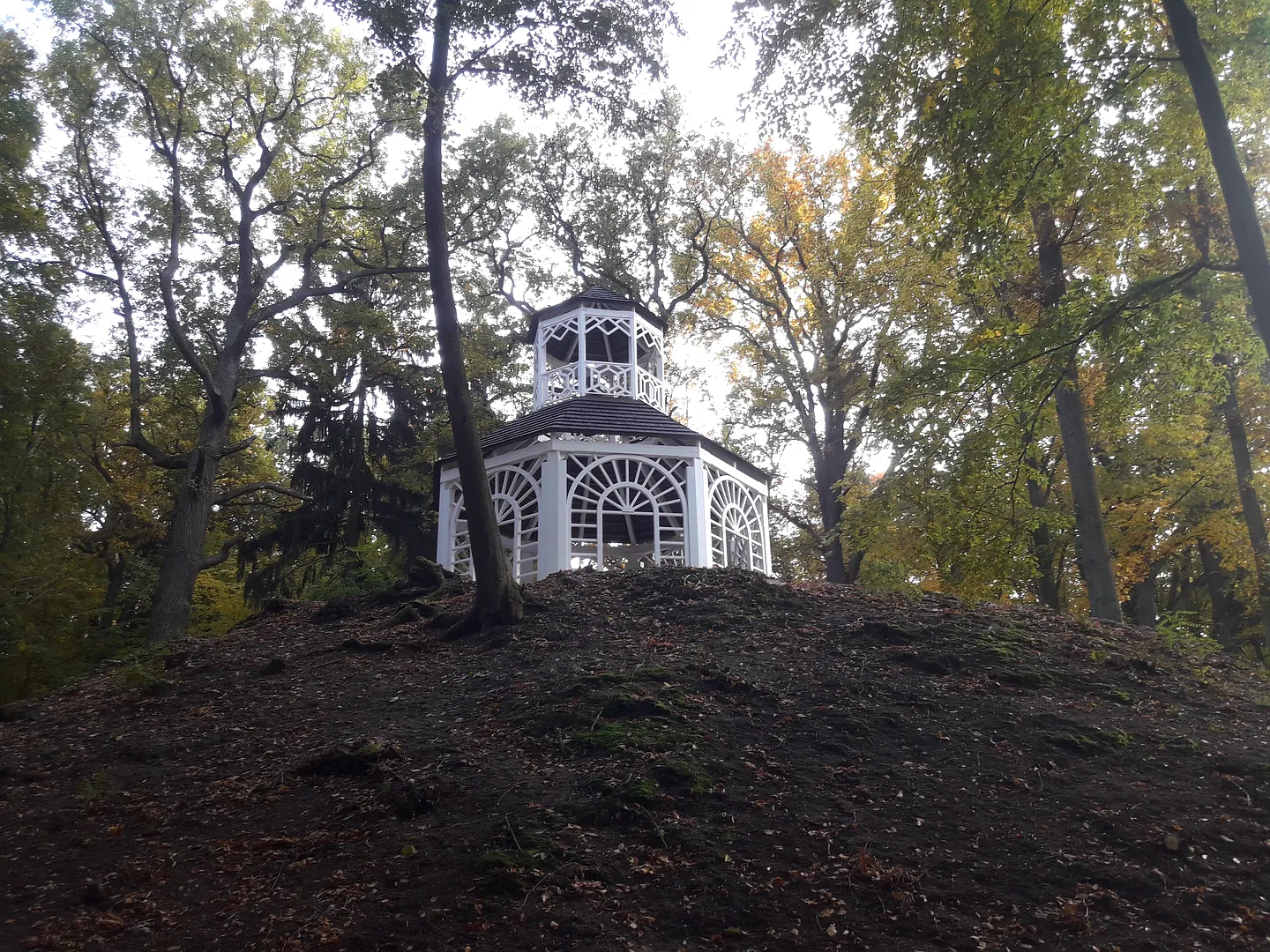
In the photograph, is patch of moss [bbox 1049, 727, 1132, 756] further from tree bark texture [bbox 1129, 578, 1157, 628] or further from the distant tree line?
tree bark texture [bbox 1129, 578, 1157, 628]

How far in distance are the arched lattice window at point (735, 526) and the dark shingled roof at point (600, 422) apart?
605 mm

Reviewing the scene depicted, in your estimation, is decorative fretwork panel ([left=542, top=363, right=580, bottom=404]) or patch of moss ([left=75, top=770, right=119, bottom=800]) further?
decorative fretwork panel ([left=542, top=363, right=580, bottom=404])

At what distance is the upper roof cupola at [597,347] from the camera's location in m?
17.7

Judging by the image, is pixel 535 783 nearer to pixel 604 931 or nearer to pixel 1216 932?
pixel 604 931

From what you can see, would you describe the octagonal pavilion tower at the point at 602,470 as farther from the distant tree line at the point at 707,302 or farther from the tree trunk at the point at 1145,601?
the tree trunk at the point at 1145,601

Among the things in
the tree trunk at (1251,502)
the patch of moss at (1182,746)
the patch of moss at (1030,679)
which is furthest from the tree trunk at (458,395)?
the tree trunk at (1251,502)

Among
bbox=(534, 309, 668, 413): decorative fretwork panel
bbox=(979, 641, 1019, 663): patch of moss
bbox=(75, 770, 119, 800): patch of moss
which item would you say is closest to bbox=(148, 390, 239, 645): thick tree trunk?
bbox=(534, 309, 668, 413): decorative fretwork panel

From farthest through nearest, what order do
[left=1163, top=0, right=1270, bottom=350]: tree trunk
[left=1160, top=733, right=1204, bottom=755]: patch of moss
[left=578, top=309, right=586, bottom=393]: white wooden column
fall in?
1. [left=578, top=309, right=586, bottom=393]: white wooden column
2. [left=1160, top=733, right=1204, bottom=755]: patch of moss
3. [left=1163, top=0, right=1270, bottom=350]: tree trunk

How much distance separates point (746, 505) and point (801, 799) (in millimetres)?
11504

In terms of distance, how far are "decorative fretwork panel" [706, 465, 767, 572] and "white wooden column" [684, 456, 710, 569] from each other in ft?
1.50

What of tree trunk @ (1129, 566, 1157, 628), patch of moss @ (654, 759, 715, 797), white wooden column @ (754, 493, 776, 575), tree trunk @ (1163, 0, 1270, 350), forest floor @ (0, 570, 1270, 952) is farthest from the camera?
tree trunk @ (1129, 566, 1157, 628)

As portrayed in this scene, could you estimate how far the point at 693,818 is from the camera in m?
5.89

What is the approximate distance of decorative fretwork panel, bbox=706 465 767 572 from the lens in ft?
52.4

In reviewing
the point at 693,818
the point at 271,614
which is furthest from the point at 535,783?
the point at 271,614
